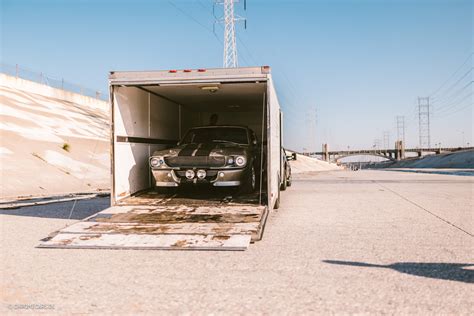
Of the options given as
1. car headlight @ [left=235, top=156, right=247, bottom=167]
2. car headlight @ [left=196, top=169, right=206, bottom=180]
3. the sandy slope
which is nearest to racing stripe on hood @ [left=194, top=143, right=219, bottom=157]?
car headlight @ [left=196, top=169, right=206, bottom=180]

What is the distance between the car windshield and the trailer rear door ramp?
3.03 meters

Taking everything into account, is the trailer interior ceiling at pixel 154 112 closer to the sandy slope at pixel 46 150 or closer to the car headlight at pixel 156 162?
the car headlight at pixel 156 162

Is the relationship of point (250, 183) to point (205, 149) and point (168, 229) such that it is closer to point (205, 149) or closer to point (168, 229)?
point (205, 149)

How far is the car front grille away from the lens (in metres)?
8.48

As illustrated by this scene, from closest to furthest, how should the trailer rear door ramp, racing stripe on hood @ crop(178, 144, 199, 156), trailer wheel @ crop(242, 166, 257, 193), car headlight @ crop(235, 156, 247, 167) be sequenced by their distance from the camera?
the trailer rear door ramp < car headlight @ crop(235, 156, 247, 167) < racing stripe on hood @ crop(178, 144, 199, 156) < trailer wheel @ crop(242, 166, 257, 193)

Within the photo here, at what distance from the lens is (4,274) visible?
4.67 meters

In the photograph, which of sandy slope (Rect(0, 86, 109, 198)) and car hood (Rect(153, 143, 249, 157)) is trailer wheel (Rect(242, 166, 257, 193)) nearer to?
car hood (Rect(153, 143, 249, 157))

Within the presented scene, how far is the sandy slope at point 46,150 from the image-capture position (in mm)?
16766

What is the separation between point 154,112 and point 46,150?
13729mm

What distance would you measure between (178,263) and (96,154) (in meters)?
21.5

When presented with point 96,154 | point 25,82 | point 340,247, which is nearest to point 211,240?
point 340,247

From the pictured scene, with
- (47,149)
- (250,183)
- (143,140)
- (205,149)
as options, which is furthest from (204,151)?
(47,149)

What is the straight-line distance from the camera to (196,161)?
8531 millimetres

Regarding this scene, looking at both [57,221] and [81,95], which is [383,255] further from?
[81,95]
